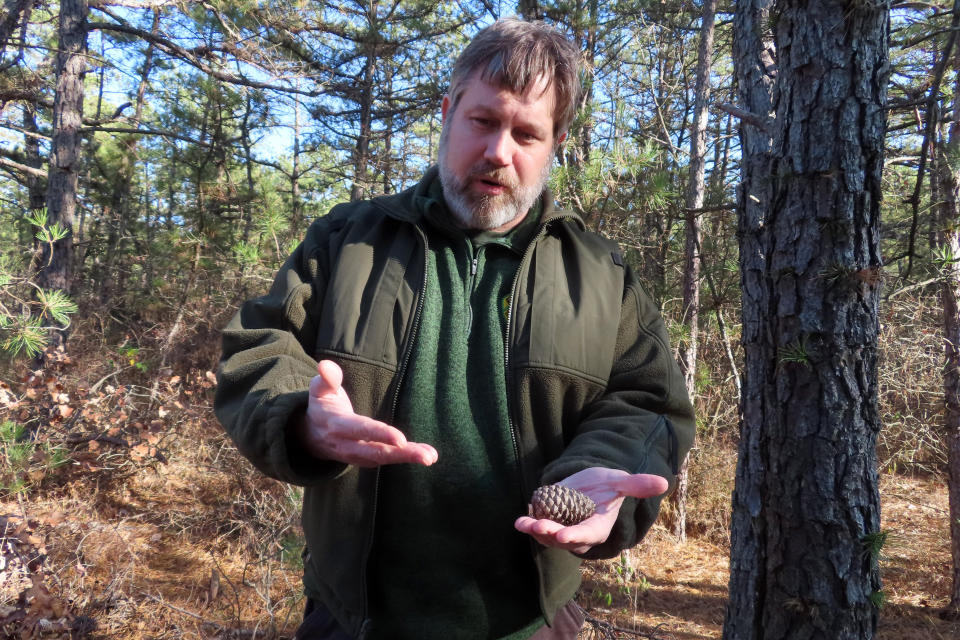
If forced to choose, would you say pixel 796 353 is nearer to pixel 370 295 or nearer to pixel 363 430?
pixel 370 295

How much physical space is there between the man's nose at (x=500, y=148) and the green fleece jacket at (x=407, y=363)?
0.20m

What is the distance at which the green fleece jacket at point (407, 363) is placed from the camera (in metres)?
1.35

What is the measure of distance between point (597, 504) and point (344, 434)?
0.54 metres

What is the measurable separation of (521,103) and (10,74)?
358 inches

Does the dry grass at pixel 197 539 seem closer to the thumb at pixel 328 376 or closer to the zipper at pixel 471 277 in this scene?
the zipper at pixel 471 277

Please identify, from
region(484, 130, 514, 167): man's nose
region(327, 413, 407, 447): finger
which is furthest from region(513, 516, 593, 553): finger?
region(484, 130, 514, 167): man's nose

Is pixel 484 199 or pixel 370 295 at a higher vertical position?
pixel 484 199

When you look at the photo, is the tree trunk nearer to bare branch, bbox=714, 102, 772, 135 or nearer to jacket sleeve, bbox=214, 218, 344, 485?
bare branch, bbox=714, 102, 772, 135

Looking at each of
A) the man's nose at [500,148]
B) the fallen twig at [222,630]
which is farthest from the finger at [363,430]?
the fallen twig at [222,630]

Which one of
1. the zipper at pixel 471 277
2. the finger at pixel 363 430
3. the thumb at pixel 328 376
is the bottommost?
the finger at pixel 363 430

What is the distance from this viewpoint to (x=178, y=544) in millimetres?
5402

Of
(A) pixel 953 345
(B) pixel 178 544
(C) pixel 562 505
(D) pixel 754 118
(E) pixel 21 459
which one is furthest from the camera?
(B) pixel 178 544

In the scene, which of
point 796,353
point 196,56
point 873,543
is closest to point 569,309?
point 796,353

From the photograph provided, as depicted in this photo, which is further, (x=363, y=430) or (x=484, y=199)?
(x=484, y=199)
